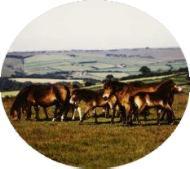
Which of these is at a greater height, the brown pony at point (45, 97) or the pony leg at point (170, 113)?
the brown pony at point (45, 97)

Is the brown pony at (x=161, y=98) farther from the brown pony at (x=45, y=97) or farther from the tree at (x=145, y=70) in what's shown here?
the brown pony at (x=45, y=97)

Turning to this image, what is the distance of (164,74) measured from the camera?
12.9 feet

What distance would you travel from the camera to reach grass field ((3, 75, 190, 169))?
3.92 meters

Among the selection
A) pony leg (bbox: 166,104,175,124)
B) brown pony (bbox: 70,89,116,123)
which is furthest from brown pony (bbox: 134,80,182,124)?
brown pony (bbox: 70,89,116,123)

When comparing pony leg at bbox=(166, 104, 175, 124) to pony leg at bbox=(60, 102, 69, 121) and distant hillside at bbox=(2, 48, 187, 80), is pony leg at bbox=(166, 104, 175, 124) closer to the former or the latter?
distant hillside at bbox=(2, 48, 187, 80)

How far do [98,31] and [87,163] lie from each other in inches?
23.3

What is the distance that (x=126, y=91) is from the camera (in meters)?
3.95

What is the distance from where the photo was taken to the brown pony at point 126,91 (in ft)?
12.9

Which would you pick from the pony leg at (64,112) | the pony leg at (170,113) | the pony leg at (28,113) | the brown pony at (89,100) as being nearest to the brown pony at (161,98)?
the pony leg at (170,113)

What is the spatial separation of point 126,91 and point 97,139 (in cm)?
25

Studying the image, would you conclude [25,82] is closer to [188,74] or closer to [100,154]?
[100,154]

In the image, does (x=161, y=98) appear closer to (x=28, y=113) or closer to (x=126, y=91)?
(x=126, y=91)

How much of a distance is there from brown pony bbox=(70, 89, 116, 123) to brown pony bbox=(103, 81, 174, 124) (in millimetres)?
25

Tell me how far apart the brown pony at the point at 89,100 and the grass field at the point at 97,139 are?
2.1 inches
